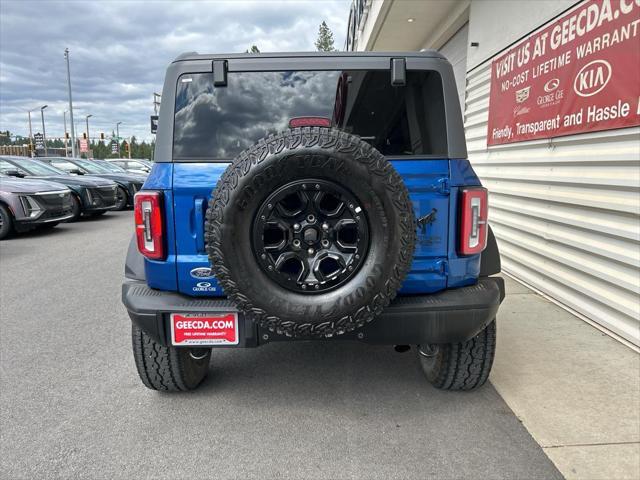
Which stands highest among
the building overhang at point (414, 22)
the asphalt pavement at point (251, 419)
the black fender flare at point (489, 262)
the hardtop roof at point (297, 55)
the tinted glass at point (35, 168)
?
the building overhang at point (414, 22)

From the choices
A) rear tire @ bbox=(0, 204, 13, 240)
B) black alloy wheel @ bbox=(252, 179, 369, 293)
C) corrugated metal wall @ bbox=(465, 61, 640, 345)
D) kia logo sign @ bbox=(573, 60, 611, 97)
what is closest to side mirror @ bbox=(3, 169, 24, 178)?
rear tire @ bbox=(0, 204, 13, 240)

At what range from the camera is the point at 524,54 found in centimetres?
562

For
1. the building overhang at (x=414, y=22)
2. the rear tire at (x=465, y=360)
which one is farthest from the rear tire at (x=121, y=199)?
the rear tire at (x=465, y=360)

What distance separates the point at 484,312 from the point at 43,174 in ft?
40.3

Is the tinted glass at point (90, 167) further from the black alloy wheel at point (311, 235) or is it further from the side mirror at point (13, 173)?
the black alloy wheel at point (311, 235)

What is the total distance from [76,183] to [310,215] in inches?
447

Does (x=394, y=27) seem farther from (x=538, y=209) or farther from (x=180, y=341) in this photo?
(x=180, y=341)

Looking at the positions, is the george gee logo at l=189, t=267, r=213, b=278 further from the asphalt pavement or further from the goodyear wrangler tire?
the asphalt pavement

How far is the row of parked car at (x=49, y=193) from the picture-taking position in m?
9.32

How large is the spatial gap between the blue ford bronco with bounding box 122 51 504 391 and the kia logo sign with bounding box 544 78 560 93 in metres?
2.81

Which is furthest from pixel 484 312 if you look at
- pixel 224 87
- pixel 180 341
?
pixel 224 87

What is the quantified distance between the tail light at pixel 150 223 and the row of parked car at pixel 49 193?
27.1ft

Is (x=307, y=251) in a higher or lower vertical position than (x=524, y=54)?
lower

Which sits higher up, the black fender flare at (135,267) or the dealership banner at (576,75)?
the dealership banner at (576,75)
